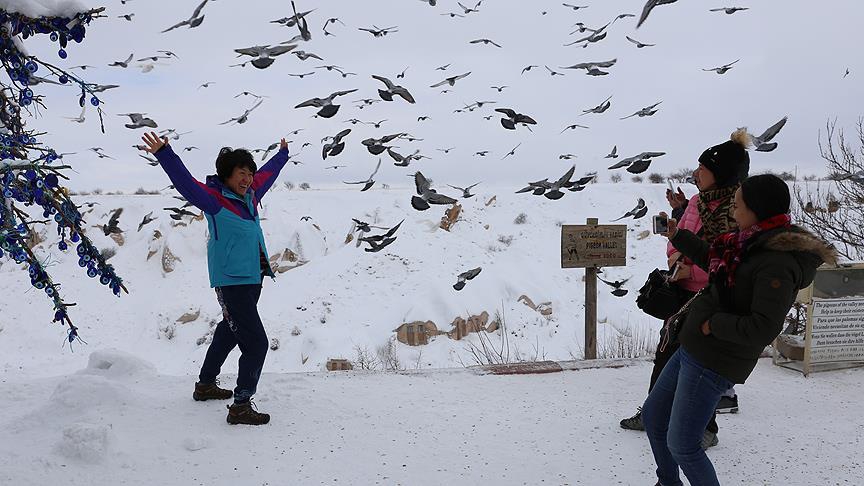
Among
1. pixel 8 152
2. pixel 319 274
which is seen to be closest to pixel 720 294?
pixel 8 152

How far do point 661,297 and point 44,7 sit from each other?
3.56 m

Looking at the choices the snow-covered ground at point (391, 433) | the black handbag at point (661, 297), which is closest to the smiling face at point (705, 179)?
the black handbag at point (661, 297)

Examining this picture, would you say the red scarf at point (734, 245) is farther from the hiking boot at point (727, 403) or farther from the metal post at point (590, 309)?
the metal post at point (590, 309)

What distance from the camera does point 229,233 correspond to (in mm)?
3701

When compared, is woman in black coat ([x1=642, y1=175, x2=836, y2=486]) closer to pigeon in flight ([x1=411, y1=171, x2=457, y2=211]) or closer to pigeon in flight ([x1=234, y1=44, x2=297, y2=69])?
pigeon in flight ([x1=411, y1=171, x2=457, y2=211])

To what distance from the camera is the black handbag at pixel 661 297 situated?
364 cm

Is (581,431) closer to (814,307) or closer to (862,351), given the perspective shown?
(814,307)

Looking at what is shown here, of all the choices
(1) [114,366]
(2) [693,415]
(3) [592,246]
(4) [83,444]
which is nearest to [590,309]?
(3) [592,246]

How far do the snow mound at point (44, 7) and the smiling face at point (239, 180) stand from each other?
1.43 metres

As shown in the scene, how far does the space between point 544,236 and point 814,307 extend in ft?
54.0

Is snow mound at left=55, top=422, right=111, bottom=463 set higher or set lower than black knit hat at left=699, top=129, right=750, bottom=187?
lower

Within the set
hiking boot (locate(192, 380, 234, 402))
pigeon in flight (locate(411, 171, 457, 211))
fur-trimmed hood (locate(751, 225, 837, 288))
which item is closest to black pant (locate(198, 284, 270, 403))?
hiking boot (locate(192, 380, 234, 402))

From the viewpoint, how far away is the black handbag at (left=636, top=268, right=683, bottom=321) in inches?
143

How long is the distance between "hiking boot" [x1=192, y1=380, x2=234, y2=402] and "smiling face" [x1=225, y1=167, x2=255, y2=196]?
1.49 m
